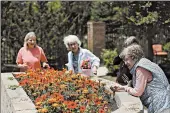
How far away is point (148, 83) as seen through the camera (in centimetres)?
370

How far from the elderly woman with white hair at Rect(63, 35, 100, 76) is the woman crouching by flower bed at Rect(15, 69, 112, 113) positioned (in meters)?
0.24

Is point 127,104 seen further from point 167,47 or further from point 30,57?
point 167,47

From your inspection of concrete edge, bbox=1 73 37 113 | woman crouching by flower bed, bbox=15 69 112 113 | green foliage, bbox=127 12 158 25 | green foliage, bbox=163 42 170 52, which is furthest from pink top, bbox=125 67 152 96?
green foliage, bbox=163 42 170 52

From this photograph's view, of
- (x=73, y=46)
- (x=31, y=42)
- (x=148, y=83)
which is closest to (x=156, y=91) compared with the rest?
(x=148, y=83)

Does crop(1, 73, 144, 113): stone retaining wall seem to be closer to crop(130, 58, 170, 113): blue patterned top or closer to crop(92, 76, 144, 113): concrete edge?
crop(92, 76, 144, 113): concrete edge

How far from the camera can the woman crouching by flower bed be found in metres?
3.72

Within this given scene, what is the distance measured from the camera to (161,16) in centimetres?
1259

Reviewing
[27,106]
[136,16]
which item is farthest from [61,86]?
[136,16]

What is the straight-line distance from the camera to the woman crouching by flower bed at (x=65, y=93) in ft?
12.2

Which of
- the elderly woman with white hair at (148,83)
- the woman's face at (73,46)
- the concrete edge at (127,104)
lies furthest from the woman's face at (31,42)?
the elderly woman with white hair at (148,83)

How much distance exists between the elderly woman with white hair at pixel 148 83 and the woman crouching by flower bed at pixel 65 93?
0.46m

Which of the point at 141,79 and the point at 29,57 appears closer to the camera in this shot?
the point at 141,79

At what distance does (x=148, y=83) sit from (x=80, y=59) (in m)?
2.46

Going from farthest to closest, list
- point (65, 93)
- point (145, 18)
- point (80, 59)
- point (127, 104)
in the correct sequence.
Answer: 1. point (145, 18)
2. point (80, 59)
3. point (65, 93)
4. point (127, 104)
